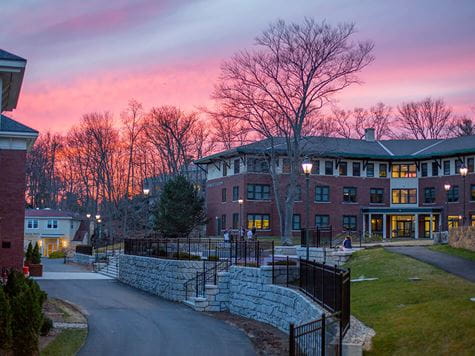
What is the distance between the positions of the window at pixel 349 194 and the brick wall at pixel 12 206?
117ft

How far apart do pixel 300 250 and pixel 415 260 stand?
9448 mm

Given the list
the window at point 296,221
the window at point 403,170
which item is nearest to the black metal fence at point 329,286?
the window at point 296,221

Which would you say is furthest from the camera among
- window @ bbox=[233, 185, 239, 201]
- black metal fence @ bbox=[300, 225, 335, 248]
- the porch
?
the porch

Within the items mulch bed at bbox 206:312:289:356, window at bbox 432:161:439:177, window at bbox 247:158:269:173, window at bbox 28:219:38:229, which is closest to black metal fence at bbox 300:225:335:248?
mulch bed at bbox 206:312:289:356

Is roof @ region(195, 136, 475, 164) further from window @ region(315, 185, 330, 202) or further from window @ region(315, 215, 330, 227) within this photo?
window @ region(315, 215, 330, 227)

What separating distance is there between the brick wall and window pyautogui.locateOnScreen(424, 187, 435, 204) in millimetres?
41088

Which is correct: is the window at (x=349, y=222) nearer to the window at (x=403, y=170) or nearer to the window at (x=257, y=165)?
the window at (x=403, y=170)

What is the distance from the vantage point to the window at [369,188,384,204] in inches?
2505

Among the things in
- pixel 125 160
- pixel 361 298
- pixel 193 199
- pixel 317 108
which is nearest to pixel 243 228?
pixel 193 199

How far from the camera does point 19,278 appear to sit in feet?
57.2

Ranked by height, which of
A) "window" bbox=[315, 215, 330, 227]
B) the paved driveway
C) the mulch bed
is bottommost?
the mulch bed

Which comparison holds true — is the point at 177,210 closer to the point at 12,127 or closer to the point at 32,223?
the point at 12,127

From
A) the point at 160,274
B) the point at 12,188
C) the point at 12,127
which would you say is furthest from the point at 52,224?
the point at 12,127

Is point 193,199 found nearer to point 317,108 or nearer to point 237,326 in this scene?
point 317,108
